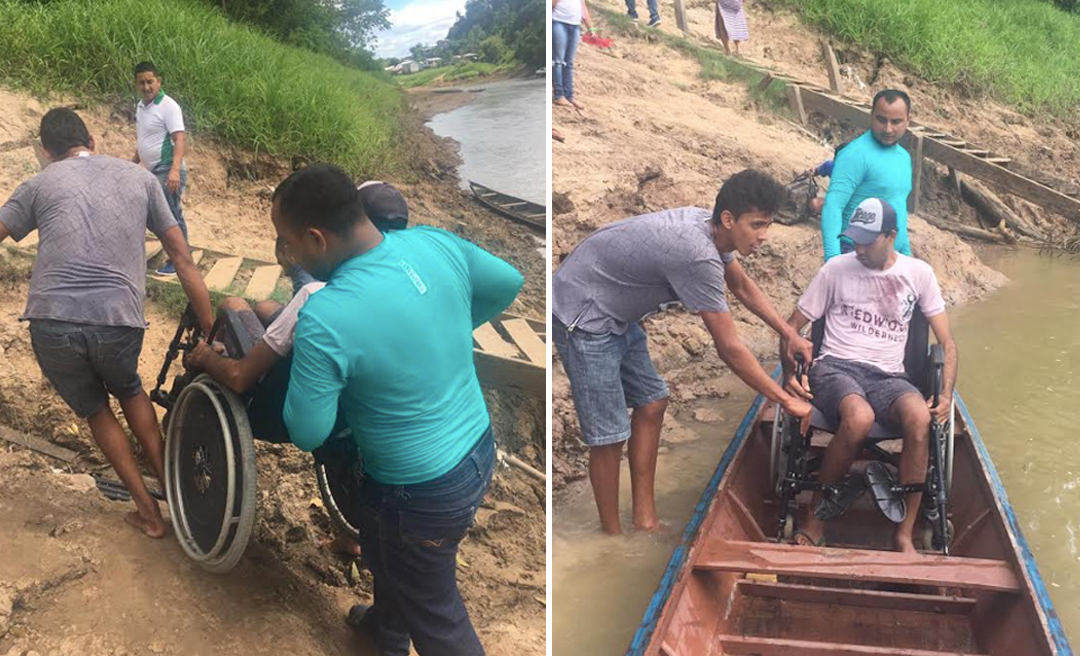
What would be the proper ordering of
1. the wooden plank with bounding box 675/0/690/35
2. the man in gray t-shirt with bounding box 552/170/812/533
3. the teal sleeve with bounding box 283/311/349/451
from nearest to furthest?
the teal sleeve with bounding box 283/311/349/451 → the man in gray t-shirt with bounding box 552/170/812/533 → the wooden plank with bounding box 675/0/690/35

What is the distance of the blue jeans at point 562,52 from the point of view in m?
2.35

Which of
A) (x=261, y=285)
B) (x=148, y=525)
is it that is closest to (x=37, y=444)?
(x=148, y=525)

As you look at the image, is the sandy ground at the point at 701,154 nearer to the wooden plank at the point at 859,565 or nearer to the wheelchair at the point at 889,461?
the wheelchair at the point at 889,461

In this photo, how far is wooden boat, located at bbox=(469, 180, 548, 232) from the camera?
7.19 feet

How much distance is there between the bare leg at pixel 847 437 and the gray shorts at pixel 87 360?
165cm

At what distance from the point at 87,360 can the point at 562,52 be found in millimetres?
1346

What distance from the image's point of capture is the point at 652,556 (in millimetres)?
2684

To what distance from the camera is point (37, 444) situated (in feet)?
6.56

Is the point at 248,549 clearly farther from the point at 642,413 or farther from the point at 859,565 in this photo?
the point at 859,565

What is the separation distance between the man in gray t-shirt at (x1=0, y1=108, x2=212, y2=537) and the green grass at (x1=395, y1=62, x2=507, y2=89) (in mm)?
576

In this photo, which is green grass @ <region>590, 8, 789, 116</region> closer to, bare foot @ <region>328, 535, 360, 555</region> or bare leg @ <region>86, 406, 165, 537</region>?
bare foot @ <region>328, 535, 360, 555</region>

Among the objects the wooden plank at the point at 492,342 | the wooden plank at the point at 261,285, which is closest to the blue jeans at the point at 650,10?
the wooden plank at the point at 492,342

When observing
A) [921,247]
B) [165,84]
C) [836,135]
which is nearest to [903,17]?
[836,135]

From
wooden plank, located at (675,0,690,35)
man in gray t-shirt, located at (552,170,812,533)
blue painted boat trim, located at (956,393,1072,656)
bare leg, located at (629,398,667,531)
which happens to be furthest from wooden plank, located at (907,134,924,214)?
bare leg, located at (629,398,667,531)
